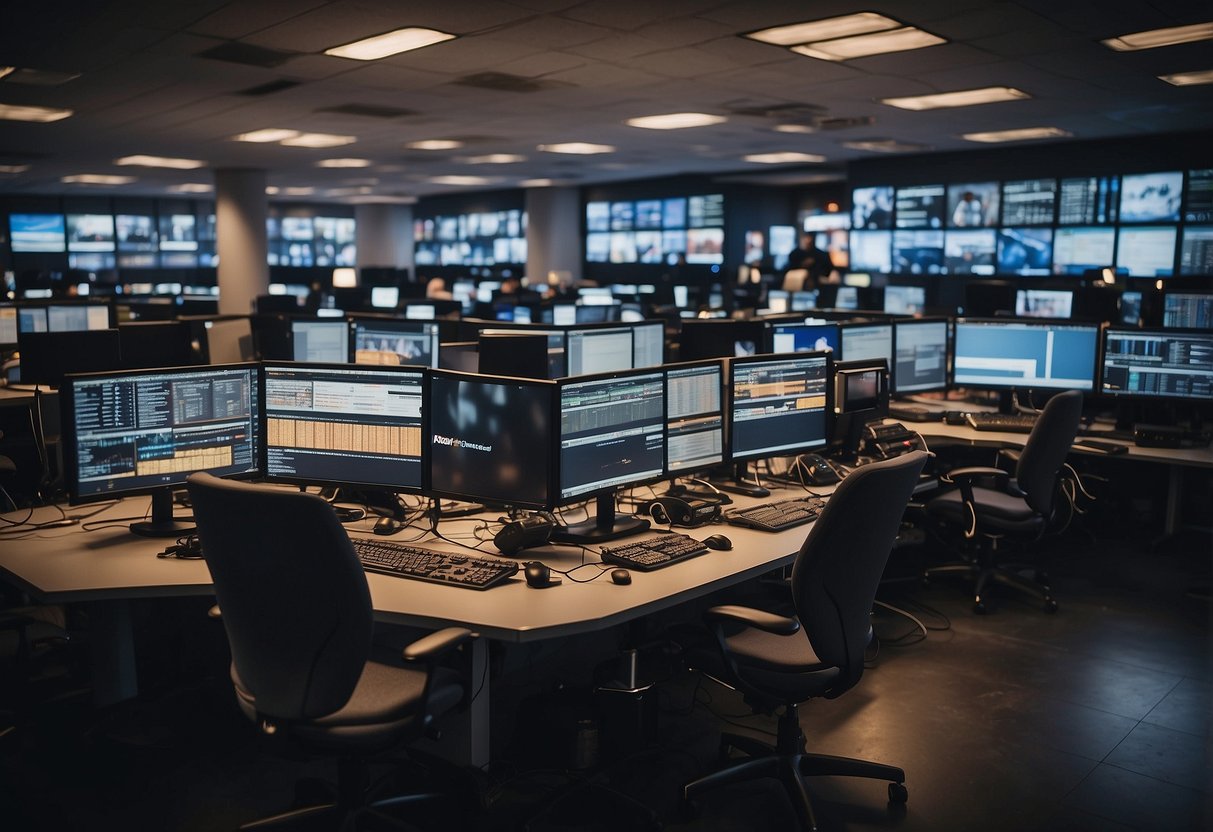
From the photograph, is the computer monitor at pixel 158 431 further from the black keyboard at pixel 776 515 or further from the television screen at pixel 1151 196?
the television screen at pixel 1151 196

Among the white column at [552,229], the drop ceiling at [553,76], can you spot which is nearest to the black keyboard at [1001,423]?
the drop ceiling at [553,76]

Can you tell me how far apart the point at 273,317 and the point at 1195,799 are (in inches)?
227

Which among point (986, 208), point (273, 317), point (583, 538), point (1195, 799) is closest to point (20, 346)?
point (273, 317)

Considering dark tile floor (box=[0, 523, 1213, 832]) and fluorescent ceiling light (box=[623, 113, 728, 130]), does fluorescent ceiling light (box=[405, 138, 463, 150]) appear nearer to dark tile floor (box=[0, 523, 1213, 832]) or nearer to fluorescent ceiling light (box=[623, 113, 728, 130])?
fluorescent ceiling light (box=[623, 113, 728, 130])

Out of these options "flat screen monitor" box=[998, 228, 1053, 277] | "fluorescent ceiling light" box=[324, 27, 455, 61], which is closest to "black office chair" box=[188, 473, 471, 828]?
"fluorescent ceiling light" box=[324, 27, 455, 61]

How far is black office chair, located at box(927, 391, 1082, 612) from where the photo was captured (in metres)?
4.02

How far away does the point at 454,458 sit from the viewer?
9.59ft

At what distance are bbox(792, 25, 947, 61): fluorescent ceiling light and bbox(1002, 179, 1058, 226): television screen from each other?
6019 mm

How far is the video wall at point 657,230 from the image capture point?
1464 centimetres

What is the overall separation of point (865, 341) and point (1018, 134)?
5.93 meters

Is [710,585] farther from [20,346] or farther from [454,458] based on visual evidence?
[20,346]

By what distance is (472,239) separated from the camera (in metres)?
18.9

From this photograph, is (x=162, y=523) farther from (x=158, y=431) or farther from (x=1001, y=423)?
(x=1001, y=423)

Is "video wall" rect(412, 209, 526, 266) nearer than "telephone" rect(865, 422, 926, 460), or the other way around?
"telephone" rect(865, 422, 926, 460)
